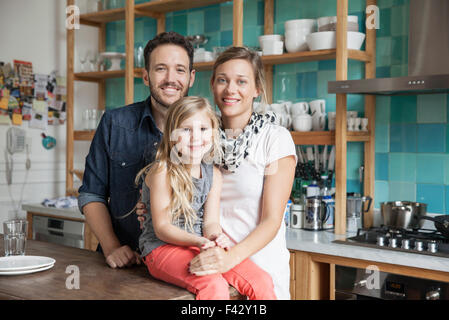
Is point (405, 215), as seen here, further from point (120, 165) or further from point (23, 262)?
point (23, 262)

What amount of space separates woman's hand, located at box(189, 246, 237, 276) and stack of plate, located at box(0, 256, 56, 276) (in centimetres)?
46

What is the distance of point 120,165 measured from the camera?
1969 millimetres

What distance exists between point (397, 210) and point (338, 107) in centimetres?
62

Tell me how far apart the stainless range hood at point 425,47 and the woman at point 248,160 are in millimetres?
931

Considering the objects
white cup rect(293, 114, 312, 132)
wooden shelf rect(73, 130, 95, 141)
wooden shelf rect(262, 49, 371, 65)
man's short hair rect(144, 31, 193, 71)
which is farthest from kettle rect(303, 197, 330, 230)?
wooden shelf rect(73, 130, 95, 141)

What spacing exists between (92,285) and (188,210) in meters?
0.33

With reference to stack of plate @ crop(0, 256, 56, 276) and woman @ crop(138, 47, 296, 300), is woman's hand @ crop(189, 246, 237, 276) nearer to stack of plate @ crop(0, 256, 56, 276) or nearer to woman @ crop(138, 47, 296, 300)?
woman @ crop(138, 47, 296, 300)

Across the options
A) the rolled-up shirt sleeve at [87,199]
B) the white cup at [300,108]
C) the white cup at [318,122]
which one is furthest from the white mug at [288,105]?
the rolled-up shirt sleeve at [87,199]

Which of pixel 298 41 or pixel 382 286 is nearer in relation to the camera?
pixel 382 286

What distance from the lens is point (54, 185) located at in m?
4.42

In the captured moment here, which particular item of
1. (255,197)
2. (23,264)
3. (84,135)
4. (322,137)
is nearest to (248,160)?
(255,197)

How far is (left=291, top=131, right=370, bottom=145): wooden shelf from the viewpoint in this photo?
287cm

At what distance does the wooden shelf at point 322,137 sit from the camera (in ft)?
9.43

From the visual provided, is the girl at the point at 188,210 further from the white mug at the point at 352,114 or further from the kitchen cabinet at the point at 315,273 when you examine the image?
the white mug at the point at 352,114
